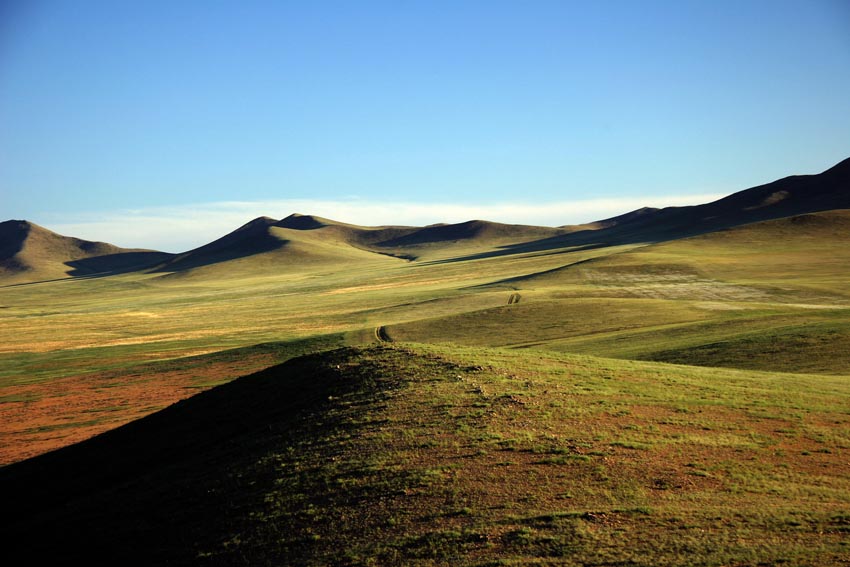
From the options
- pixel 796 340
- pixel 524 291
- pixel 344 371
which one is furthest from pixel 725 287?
pixel 344 371

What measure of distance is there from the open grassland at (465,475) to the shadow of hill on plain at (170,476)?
9cm

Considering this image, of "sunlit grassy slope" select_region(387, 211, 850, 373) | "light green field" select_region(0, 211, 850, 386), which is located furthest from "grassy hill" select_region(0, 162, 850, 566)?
"light green field" select_region(0, 211, 850, 386)

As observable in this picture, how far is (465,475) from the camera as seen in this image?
17.7m

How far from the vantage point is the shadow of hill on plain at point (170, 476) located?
18.0m

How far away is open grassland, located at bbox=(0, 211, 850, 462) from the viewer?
41.4 m

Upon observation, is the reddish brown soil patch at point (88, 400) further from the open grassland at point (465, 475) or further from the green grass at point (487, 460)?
the open grassland at point (465, 475)

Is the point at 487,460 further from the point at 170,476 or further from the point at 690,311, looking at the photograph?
the point at 690,311

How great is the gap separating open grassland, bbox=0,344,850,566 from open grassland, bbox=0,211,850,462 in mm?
11414

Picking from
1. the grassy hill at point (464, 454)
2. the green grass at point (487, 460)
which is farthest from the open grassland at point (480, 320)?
the green grass at point (487, 460)

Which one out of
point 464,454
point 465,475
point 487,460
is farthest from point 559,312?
point 465,475

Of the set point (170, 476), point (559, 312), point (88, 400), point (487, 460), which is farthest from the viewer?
point (559, 312)

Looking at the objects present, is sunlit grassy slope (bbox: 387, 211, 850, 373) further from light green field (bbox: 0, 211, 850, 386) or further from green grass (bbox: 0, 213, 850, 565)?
green grass (bbox: 0, 213, 850, 565)

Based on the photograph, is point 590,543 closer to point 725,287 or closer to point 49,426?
point 49,426

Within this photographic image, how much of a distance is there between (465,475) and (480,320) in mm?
47031
